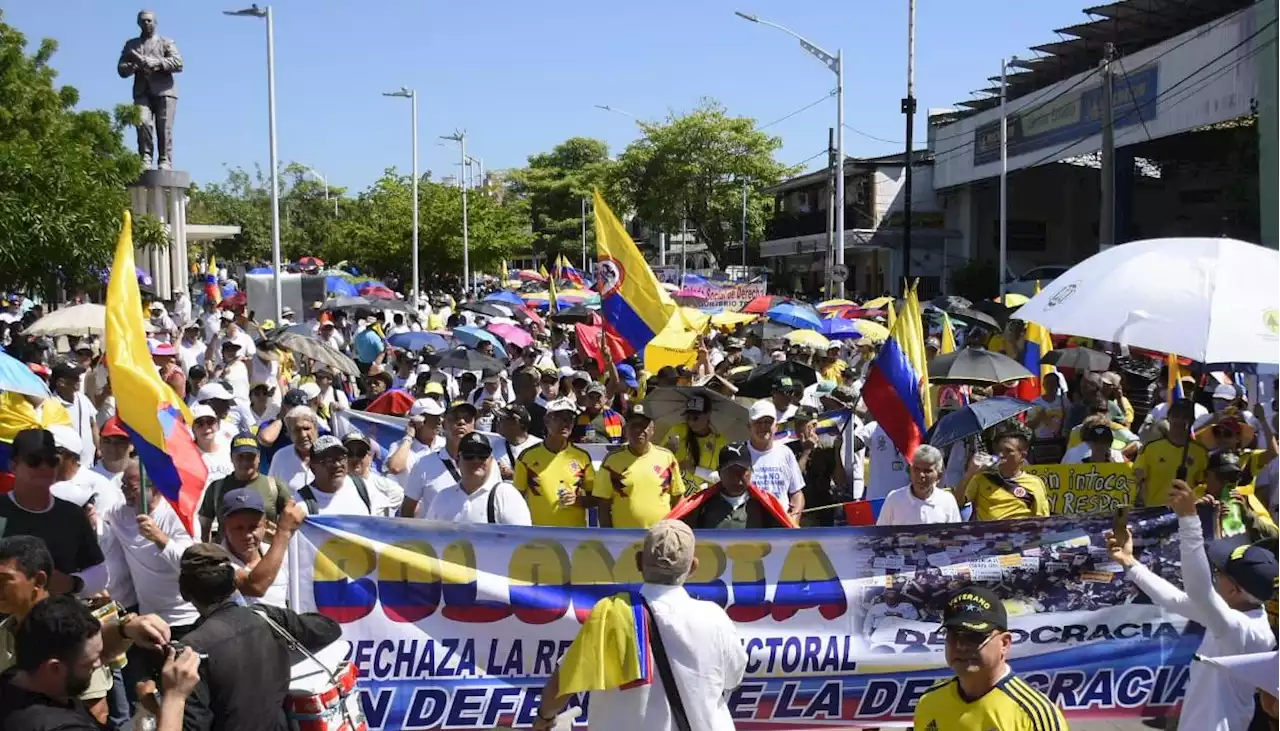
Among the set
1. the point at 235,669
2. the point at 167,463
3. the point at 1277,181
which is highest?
the point at 1277,181

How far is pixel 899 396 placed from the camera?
30.1ft

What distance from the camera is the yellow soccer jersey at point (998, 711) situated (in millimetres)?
3645

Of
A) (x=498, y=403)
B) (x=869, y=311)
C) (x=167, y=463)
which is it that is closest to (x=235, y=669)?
(x=167, y=463)

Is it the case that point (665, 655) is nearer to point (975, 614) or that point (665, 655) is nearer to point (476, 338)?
point (975, 614)

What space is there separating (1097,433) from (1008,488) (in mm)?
1900

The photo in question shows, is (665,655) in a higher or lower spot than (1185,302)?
lower

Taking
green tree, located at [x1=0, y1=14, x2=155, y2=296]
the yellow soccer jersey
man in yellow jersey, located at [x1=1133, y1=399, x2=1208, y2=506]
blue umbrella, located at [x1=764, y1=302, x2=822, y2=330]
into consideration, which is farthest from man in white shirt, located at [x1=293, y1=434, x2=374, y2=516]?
green tree, located at [x1=0, y1=14, x2=155, y2=296]

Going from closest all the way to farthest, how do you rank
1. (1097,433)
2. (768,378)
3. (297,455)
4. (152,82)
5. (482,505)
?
(482,505), (297,455), (1097,433), (768,378), (152,82)

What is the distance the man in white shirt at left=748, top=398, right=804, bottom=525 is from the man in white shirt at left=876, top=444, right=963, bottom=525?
1.28 m

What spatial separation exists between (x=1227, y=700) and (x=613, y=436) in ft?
20.8

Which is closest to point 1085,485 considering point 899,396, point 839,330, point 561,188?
point 899,396

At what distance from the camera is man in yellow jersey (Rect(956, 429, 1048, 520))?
723 centimetres

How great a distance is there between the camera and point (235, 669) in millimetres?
4020

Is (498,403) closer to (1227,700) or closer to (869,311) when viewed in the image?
(1227,700)
